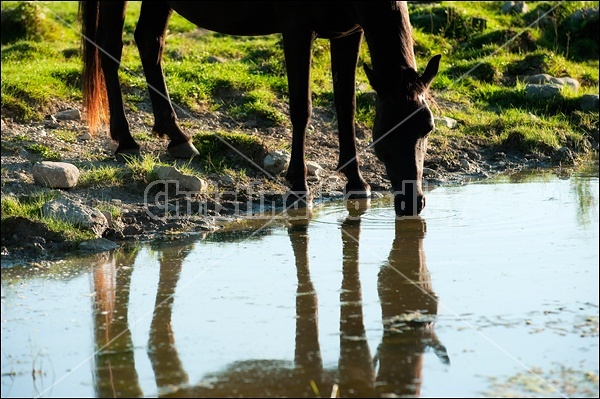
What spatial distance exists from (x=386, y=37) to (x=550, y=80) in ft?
14.7

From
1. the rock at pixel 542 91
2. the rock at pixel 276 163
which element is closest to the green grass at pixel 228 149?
the rock at pixel 276 163

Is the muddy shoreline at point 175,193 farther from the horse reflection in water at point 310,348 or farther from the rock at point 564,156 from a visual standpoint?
the horse reflection in water at point 310,348

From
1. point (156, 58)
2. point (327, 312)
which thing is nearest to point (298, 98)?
point (156, 58)

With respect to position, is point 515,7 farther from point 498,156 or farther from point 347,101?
point 347,101

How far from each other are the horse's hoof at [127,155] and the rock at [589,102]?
4.51 m

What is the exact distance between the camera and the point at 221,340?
398 cm

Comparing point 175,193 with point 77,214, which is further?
point 175,193

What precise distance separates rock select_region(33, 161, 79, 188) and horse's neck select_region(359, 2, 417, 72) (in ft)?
7.21

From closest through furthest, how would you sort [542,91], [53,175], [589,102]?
1. [53,175]
2. [589,102]
3. [542,91]

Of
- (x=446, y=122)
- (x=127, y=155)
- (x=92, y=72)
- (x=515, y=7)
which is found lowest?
(x=127, y=155)

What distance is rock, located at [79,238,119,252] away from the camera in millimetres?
5645

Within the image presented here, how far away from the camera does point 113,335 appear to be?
4.09 m

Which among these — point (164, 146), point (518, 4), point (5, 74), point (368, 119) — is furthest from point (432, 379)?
point (518, 4)

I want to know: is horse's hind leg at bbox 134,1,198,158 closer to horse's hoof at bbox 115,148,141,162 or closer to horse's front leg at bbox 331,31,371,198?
horse's hoof at bbox 115,148,141,162
